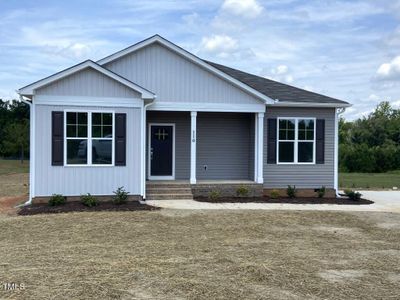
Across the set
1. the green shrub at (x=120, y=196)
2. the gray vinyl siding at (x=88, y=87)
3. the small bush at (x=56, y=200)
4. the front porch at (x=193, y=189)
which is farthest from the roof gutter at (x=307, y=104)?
the small bush at (x=56, y=200)

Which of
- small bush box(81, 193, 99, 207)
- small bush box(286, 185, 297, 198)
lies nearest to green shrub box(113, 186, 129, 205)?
small bush box(81, 193, 99, 207)

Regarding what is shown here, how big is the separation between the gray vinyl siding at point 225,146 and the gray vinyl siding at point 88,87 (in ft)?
12.6

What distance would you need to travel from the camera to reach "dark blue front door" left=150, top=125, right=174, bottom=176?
16.2m

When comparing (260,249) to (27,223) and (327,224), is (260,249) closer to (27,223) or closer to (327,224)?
(327,224)

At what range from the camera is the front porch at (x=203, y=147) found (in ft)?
53.1

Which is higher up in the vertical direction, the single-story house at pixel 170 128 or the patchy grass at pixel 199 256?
the single-story house at pixel 170 128

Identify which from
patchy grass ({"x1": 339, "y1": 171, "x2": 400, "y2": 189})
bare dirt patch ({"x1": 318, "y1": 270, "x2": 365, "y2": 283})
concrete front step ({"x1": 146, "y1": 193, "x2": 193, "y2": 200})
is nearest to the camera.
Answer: bare dirt patch ({"x1": 318, "y1": 270, "x2": 365, "y2": 283})

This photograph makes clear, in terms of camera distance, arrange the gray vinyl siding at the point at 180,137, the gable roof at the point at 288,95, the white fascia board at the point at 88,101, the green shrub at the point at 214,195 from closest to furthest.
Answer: the white fascia board at the point at 88,101
the green shrub at the point at 214,195
the gable roof at the point at 288,95
the gray vinyl siding at the point at 180,137

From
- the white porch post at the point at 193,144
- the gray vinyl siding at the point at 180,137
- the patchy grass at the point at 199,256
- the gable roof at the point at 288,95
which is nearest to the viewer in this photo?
the patchy grass at the point at 199,256

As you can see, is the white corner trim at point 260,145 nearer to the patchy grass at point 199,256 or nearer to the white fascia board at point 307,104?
the white fascia board at point 307,104

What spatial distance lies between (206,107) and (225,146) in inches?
86.6

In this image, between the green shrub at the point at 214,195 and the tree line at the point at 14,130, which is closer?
the green shrub at the point at 214,195

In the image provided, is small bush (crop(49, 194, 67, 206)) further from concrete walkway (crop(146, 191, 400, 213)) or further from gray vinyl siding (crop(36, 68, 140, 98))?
gray vinyl siding (crop(36, 68, 140, 98))

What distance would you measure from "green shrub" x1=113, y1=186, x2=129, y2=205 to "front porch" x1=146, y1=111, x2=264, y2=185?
268 centimetres
